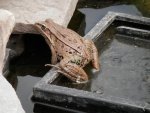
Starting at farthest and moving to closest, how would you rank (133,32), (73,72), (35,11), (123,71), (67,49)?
1. (133,32)
2. (35,11)
3. (123,71)
4. (67,49)
5. (73,72)

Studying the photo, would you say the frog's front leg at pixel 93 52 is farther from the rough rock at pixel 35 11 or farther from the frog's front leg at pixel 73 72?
the rough rock at pixel 35 11

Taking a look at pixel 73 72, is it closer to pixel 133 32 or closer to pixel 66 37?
pixel 66 37

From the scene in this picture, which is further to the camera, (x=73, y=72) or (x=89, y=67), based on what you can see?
(x=89, y=67)

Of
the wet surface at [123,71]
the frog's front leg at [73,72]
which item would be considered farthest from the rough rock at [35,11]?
the frog's front leg at [73,72]

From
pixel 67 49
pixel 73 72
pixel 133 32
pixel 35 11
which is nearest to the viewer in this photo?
pixel 73 72

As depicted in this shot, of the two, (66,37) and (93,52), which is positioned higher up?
(66,37)

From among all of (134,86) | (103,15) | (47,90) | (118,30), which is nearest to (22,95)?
(47,90)

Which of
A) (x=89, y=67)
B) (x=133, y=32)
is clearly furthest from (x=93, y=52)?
(x=133, y=32)
